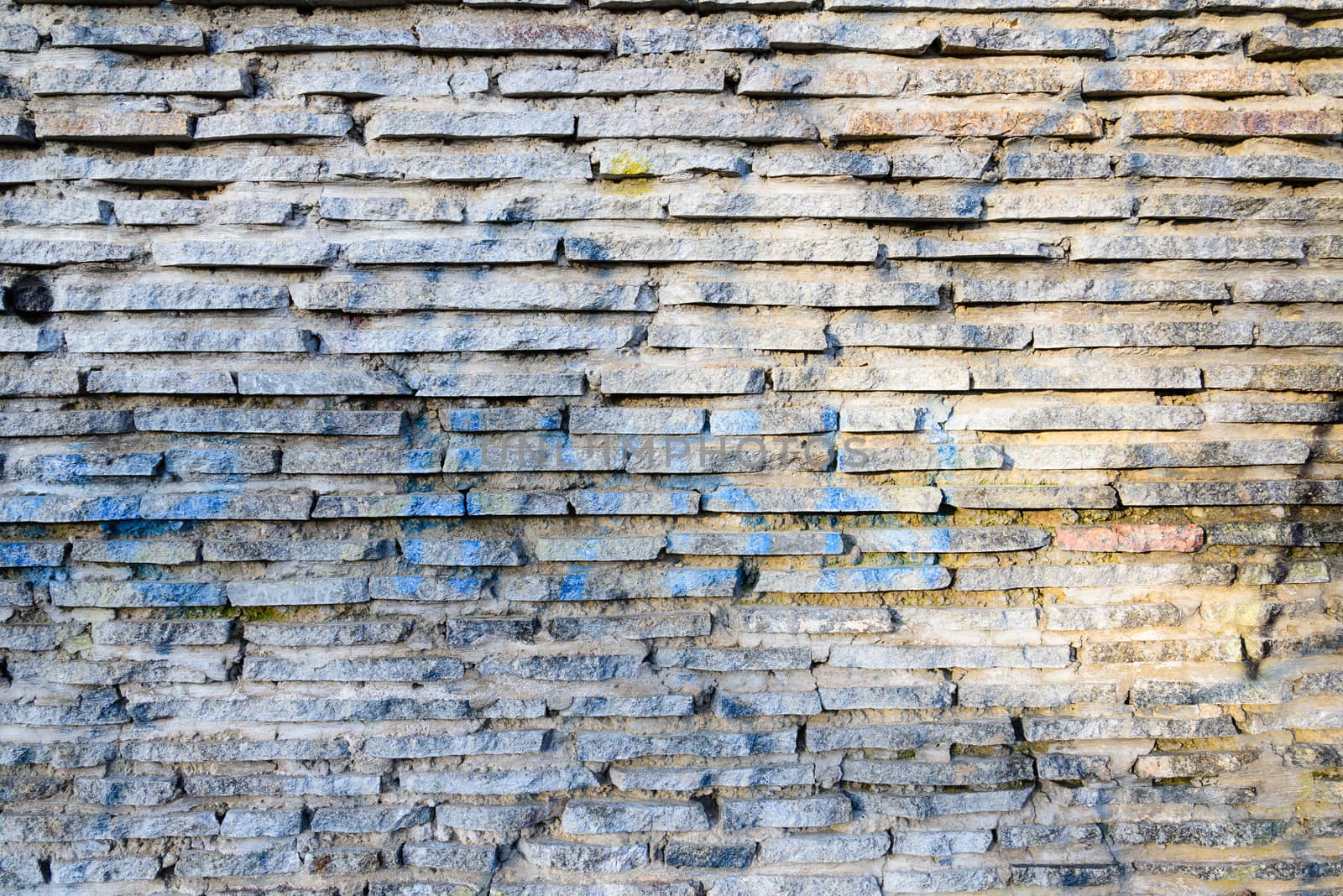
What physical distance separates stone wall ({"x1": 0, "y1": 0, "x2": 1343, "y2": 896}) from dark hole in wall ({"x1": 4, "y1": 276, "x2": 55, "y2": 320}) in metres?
0.01

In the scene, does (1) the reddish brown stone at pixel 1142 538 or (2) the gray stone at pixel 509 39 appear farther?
(1) the reddish brown stone at pixel 1142 538

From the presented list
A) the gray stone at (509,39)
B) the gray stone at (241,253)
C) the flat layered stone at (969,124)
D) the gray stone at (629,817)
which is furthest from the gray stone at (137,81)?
the gray stone at (629,817)

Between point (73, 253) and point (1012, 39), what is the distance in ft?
8.88

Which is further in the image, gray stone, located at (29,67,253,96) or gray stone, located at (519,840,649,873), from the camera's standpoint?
gray stone, located at (519,840,649,873)

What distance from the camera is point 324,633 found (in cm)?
203

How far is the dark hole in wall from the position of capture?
1.98 metres

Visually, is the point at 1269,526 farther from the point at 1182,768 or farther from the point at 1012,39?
the point at 1012,39

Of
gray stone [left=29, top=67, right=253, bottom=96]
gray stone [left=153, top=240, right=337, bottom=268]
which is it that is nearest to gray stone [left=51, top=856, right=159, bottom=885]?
gray stone [left=153, top=240, right=337, bottom=268]

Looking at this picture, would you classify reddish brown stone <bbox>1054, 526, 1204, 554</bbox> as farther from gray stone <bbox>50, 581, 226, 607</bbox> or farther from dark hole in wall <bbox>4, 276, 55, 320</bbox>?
dark hole in wall <bbox>4, 276, 55, 320</bbox>

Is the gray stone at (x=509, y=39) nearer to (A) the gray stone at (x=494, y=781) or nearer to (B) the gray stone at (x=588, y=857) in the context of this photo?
(A) the gray stone at (x=494, y=781)

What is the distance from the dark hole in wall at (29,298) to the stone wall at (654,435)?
1 centimetres

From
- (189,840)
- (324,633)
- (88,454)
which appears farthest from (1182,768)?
(88,454)

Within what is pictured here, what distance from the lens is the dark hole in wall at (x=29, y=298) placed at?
1.98 m

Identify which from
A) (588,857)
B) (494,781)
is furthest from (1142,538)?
(494,781)
